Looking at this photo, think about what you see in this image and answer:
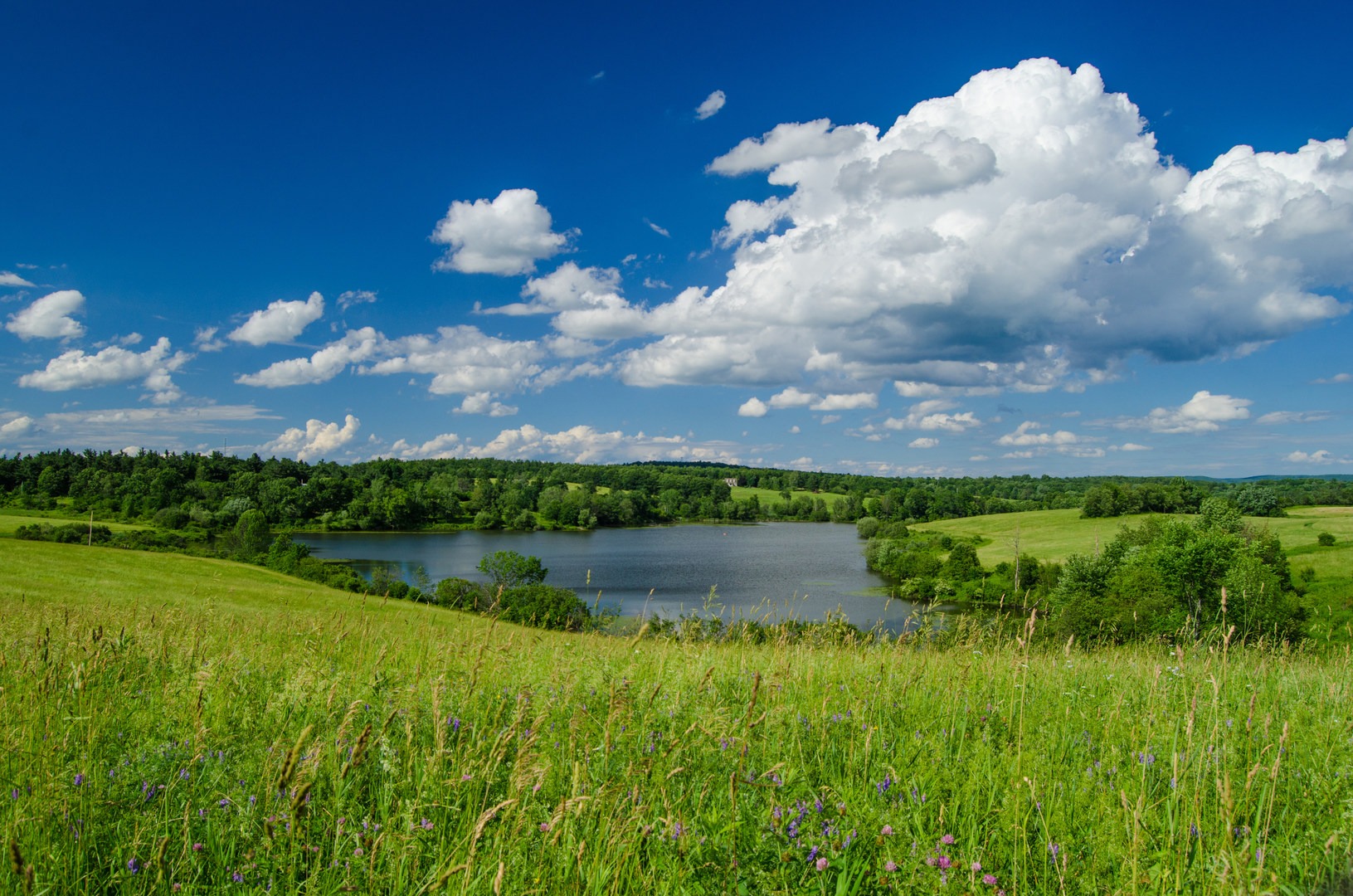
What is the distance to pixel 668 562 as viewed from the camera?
8506 centimetres

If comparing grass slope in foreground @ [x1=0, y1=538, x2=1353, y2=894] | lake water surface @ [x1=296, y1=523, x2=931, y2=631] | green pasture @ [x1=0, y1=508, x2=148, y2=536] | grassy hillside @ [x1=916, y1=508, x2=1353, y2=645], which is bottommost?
lake water surface @ [x1=296, y1=523, x2=931, y2=631]

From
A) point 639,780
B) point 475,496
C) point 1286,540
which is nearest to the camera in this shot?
point 639,780

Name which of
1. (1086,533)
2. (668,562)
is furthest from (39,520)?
A: (1086,533)

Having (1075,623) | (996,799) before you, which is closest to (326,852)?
(996,799)

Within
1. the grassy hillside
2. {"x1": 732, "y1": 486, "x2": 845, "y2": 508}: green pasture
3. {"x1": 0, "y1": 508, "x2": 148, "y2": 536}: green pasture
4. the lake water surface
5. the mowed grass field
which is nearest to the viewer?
the grassy hillside

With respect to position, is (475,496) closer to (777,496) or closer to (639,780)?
(777,496)

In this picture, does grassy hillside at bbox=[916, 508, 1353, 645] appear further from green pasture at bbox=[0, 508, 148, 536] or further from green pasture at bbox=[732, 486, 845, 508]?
green pasture at bbox=[0, 508, 148, 536]

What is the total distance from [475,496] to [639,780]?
149 m

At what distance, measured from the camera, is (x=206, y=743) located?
9.57 ft

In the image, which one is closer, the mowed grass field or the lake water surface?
the mowed grass field

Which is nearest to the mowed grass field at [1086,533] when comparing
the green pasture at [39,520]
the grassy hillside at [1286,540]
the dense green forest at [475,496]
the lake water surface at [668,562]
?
the grassy hillside at [1286,540]

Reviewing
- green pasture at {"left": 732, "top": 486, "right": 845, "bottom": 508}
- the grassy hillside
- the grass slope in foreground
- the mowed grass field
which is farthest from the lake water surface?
green pasture at {"left": 732, "top": 486, "right": 845, "bottom": 508}

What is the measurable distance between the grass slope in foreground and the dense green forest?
331ft

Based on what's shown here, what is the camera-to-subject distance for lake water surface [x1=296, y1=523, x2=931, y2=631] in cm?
5488
